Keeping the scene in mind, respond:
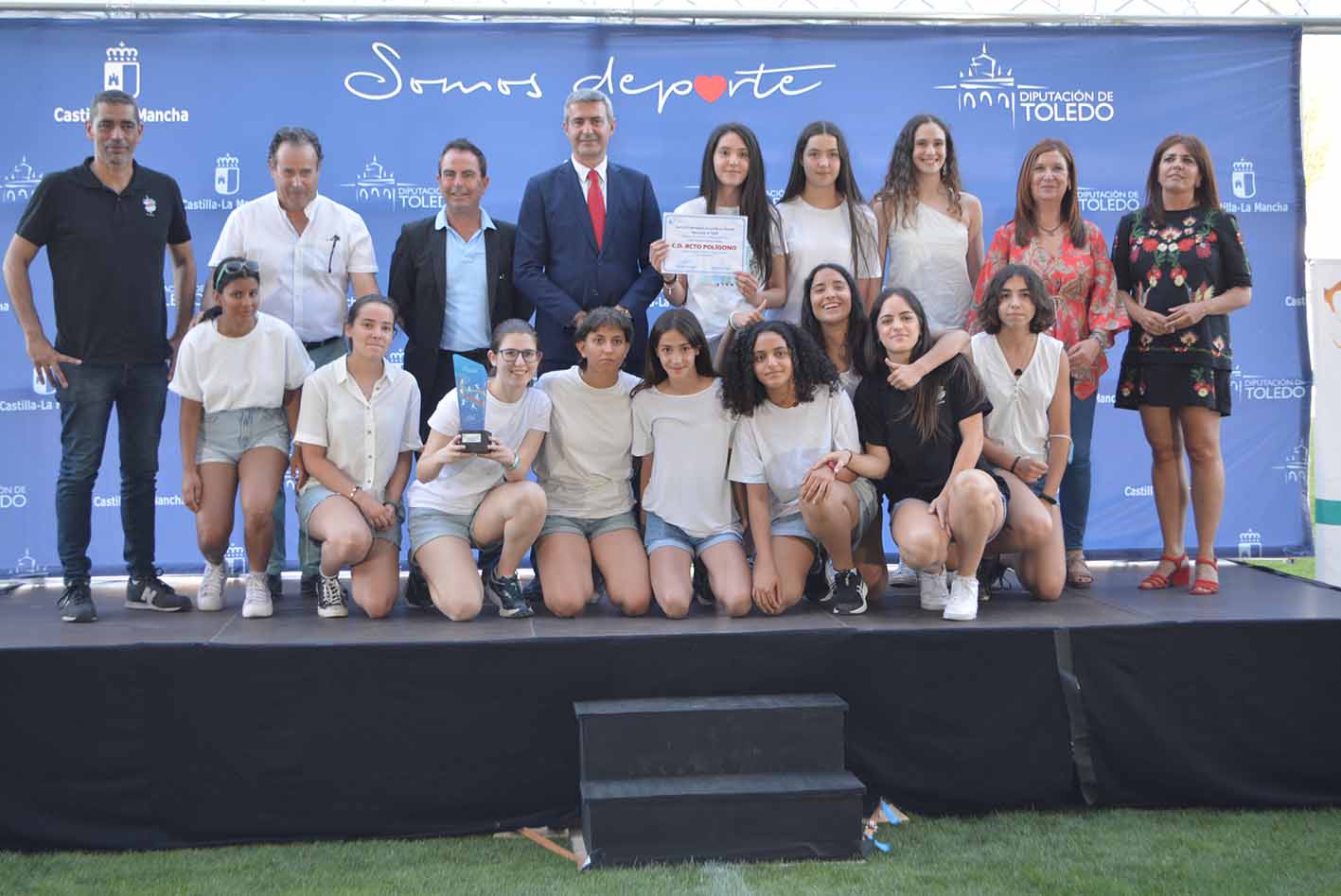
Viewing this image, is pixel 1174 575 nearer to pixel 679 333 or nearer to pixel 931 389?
pixel 931 389

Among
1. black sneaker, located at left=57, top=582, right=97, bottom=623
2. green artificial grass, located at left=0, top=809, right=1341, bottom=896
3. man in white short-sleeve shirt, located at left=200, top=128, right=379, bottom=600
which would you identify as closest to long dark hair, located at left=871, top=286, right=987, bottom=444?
green artificial grass, located at left=0, top=809, right=1341, bottom=896

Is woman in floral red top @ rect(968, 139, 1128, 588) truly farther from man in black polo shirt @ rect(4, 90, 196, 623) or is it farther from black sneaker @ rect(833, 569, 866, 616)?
man in black polo shirt @ rect(4, 90, 196, 623)

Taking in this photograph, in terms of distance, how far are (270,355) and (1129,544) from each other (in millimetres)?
3695

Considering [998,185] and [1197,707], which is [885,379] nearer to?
[1197,707]

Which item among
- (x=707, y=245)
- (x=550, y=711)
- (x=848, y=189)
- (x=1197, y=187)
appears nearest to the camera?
(x=550, y=711)

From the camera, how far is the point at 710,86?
529cm

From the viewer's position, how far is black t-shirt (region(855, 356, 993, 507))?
3.95 metres

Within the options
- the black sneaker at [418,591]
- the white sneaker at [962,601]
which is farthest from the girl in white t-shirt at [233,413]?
the white sneaker at [962,601]

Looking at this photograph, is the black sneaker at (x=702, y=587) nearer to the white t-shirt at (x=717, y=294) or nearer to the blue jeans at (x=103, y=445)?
the white t-shirt at (x=717, y=294)

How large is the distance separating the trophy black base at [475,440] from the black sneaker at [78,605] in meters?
1.26

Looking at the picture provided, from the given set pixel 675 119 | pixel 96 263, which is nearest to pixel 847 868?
pixel 96 263

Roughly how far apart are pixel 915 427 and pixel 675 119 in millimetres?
2041

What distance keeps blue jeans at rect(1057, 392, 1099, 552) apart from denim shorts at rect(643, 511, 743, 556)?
1303 mm

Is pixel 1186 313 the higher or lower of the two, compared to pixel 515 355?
higher
